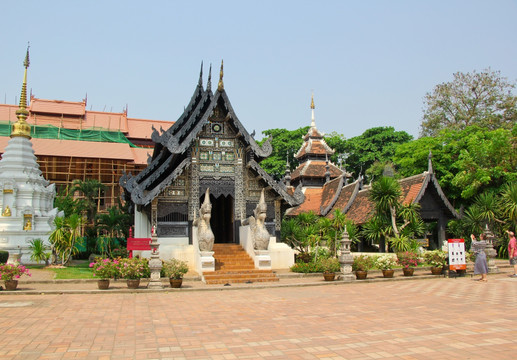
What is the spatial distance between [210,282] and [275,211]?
549 centimetres

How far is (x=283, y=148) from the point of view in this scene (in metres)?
48.8

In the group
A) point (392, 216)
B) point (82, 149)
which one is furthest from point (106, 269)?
point (82, 149)

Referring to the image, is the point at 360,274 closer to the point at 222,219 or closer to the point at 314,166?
the point at 222,219

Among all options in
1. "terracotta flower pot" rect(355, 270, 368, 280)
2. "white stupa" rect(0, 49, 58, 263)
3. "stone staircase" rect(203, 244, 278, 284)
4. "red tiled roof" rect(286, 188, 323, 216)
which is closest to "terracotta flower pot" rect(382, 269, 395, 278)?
"terracotta flower pot" rect(355, 270, 368, 280)

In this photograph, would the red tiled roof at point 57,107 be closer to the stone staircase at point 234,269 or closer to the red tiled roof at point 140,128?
the red tiled roof at point 140,128

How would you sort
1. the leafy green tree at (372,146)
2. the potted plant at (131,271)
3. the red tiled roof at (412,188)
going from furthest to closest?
the leafy green tree at (372,146), the red tiled roof at (412,188), the potted plant at (131,271)

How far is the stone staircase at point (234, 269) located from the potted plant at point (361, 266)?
269 cm

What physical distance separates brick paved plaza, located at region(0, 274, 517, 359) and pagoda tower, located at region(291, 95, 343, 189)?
80.7 feet

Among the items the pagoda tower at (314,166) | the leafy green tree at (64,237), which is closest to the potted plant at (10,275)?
the leafy green tree at (64,237)

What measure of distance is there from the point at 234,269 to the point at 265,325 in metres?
8.16

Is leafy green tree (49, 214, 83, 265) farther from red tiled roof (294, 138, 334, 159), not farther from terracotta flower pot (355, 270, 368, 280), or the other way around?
red tiled roof (294, 138, 334, 159)

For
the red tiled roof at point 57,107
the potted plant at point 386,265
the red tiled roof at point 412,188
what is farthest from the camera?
the red tiled roof at point 57,107

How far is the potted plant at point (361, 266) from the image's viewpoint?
14.6m

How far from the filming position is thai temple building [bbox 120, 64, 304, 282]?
16875 mm
